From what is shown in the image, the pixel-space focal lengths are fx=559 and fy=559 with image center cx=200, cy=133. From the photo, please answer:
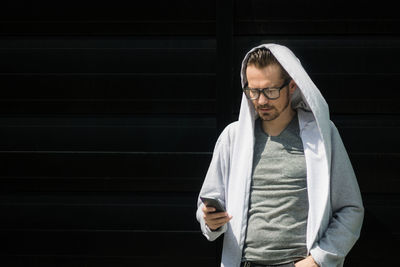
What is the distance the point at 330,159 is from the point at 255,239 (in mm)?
426

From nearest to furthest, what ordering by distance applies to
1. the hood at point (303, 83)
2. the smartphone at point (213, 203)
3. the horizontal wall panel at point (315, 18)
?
the smartphone at point (213, 203) < the hood at point (303, 83) < the horizontal wall panel at point (315, 18)

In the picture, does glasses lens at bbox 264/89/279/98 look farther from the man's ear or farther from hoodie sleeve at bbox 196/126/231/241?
hoodie sleeve at bbox 196/126/231/241

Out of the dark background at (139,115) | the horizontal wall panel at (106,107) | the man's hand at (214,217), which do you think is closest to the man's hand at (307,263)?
the man's hand at (214,217)

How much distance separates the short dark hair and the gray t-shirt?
28 centimetres

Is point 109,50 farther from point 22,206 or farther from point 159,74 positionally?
point 22,206

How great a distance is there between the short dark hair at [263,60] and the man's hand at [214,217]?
58 centimetres

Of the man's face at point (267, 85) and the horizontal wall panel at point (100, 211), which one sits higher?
the man's face at point (267, 85)

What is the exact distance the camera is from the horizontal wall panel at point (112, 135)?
304cm

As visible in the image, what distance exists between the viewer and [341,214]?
2.18 m

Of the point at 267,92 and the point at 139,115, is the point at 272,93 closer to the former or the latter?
the point at 267,92

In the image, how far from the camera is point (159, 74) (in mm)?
3025

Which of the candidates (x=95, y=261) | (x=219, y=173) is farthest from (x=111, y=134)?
(x=219, y=173)

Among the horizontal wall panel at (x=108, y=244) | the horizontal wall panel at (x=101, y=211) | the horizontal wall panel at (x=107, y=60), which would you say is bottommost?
the horizontal wall panel at (x=108, y=244)

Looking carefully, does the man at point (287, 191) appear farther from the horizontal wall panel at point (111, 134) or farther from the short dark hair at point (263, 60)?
the horizontal wall panel at point (111, 134)
